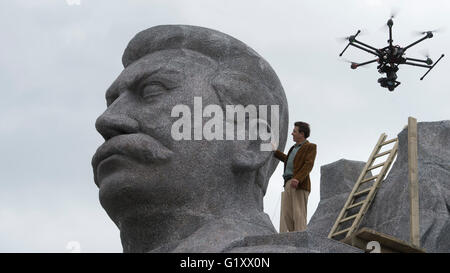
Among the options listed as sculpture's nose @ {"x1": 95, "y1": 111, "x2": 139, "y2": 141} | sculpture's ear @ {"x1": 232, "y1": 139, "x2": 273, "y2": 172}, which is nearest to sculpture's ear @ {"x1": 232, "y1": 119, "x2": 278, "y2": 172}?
sculpture's ear @ {"x1": 232, "y1": 139, "x2": 273, "y2": 172}

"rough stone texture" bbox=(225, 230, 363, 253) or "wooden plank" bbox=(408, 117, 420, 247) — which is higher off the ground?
"wooden plank" bbox=(408, 117, 420, 247)

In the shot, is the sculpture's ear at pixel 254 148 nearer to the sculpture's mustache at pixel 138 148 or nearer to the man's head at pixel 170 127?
the man's head at pixel 170 127

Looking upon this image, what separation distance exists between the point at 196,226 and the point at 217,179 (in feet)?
1.46

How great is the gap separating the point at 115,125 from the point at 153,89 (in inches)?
19.7

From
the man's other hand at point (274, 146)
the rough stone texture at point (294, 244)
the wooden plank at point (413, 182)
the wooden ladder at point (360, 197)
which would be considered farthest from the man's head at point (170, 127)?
the wooden ladder at point (360, 197)

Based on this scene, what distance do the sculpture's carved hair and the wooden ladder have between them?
4574mm

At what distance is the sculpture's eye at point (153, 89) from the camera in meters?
7.86

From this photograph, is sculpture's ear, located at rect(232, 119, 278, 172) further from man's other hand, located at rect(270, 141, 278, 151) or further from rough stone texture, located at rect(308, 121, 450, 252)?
rough stone texture, located at rect(308, 121, 450, 252)

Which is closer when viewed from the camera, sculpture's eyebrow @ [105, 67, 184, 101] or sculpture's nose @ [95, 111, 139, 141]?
sculpture's nose @ [95, 111, 139, 141]

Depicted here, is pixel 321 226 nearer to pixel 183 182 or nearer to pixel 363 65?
pixel 183 182

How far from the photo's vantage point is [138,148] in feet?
24.5

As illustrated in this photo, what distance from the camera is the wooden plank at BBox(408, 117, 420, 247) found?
36.5 ft

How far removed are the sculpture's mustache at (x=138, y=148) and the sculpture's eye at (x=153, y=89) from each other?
46cm
